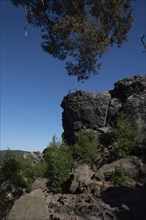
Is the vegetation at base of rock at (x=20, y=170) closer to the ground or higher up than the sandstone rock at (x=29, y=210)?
higher up

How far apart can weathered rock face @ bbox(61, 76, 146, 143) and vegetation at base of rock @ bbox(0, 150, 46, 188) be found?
529cm

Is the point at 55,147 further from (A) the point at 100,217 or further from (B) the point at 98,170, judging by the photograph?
(A) the point at 100,217

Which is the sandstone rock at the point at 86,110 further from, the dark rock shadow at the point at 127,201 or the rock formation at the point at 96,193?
the dark rock shadow at the point at 127,201

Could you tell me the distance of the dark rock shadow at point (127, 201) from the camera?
12242mm

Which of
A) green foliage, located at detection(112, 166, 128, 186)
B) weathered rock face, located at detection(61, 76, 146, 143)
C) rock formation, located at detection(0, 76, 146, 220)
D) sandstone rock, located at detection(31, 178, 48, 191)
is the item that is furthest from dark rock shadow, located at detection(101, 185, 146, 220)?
weathered rock face, located at detection(61, 76, 146, 143)

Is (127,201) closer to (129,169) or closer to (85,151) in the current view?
(129,169)

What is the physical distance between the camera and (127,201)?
515 inches

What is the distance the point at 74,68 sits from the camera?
2231cm

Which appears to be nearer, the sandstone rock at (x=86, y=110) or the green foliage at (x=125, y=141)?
the green foliage at (x=125, y=141)

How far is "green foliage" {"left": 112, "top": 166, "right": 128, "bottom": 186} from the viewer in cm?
1552

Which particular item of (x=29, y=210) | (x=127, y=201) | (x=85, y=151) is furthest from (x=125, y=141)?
(x=29, y=210)

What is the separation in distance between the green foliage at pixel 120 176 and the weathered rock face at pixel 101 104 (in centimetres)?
1030

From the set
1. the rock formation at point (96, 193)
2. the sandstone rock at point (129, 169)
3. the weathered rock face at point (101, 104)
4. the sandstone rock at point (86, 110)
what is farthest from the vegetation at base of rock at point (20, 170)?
the sandstone rock at point (86, 110)

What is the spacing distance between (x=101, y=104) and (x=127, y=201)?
15855mm
